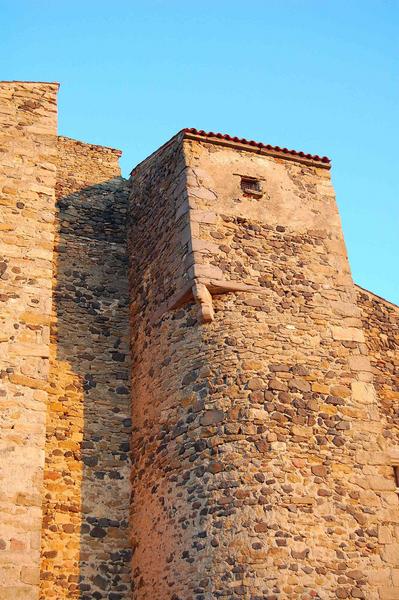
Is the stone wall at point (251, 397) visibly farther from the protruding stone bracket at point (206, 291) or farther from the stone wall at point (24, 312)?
the stone wall at point (24, 312)

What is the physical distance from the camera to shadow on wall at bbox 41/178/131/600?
9.55 m

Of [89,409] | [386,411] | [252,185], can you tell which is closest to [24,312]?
[89,409]

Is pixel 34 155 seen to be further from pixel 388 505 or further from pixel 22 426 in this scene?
pixel 388 505

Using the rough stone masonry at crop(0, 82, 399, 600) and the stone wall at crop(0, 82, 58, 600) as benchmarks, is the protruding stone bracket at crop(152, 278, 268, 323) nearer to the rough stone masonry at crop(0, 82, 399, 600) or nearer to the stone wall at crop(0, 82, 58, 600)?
the rough stone masonry at crop(0, 82, 399, 600)

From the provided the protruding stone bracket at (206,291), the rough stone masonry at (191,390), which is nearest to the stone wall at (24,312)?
the rough stone masonry at (191,390)

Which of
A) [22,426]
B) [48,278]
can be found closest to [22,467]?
[22,426]

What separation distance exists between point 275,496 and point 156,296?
3.20 metres

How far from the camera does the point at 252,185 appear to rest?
10.9 metres

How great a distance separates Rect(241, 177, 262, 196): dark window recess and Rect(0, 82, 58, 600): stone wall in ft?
7.90

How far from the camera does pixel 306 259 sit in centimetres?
1056

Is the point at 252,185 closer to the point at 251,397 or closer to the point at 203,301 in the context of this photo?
the point at 203,301

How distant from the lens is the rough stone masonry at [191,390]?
8.65 metres

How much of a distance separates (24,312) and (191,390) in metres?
2.12

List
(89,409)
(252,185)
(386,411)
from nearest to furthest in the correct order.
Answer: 1. (89,409)
2. (252,185)
3. (386,411)
